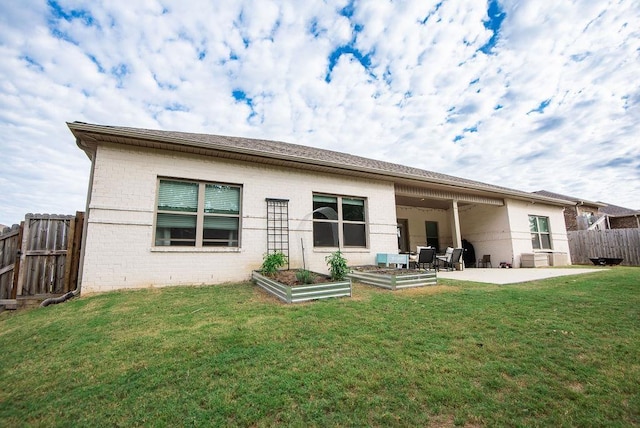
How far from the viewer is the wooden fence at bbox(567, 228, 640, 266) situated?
43.2 ft

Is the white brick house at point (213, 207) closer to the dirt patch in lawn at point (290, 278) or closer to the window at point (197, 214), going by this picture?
the window at point (197, 214)

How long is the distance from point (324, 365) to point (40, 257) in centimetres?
699

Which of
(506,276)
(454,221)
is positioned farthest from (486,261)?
(506,276)

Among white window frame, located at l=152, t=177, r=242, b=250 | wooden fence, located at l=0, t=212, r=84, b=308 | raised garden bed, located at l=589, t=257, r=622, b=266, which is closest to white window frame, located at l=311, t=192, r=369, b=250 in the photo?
white window frame, located at l=152, t=177, r=242, b=250

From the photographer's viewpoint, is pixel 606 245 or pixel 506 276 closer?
pixel 506 276

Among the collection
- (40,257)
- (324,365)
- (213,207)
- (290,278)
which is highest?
(213,207)

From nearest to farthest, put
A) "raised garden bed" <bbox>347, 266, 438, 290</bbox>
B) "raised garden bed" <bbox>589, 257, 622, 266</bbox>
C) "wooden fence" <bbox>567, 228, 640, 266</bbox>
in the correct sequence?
"raised garden bed" <bbox>347, 266, 438, 290</bbox>
"raised garden bed" <bbox>589, 257, 622, 266</bbox>
"wooden fence" <bbox>567, 228, 640, 266</bbox>

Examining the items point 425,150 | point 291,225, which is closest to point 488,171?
point 425,150

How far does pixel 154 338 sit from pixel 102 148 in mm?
5141

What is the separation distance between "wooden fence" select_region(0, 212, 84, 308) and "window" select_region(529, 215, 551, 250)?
59.6ft

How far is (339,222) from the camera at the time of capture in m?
8.73

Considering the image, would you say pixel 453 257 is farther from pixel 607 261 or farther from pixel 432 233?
pixel 607 261

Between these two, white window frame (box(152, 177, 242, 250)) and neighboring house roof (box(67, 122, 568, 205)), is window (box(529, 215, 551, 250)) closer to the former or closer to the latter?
neighboring house roof (box(67, 122, 568, 205))

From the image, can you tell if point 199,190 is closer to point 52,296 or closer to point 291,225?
point 291,225
